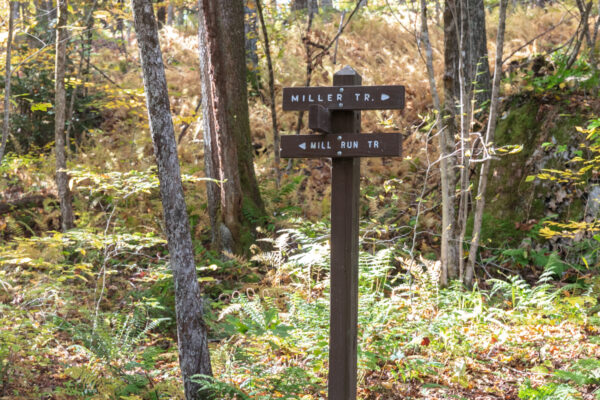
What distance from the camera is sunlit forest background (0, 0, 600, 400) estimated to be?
4230 millimetres

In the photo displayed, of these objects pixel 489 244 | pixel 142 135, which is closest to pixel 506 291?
pixel 489 244

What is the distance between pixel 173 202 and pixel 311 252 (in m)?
2.07

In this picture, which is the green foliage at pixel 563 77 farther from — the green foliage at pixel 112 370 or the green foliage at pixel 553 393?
the green foliage at pixel 112 370

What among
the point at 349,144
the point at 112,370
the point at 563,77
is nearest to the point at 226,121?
the point at 112,370

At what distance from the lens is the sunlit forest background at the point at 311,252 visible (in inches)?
167

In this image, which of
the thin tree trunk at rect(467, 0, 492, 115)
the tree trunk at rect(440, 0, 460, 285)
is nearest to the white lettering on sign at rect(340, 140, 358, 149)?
the tree trunk at rect(440, 0, 460, 285)

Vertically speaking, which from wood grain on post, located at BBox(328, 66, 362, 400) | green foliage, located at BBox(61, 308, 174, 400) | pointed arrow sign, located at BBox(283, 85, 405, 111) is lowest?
green foliage, located at BBox(61, 308, 174, 400)

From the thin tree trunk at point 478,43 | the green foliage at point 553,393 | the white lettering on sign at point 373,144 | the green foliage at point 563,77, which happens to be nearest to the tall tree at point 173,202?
the white lettering on sign at point 373,144

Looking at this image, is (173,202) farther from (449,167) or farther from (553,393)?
(449,167)

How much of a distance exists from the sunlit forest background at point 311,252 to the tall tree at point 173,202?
1.07 feet

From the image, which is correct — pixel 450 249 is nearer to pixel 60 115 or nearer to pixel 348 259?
pixel 348 259

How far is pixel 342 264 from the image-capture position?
3.36 m

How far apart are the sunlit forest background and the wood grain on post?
433mm

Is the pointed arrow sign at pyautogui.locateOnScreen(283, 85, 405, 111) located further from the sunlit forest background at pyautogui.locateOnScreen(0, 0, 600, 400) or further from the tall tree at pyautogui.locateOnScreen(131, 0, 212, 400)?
the sunlit forest background at pyautogui.locateOnScreen(0, 0, 600, 400)
